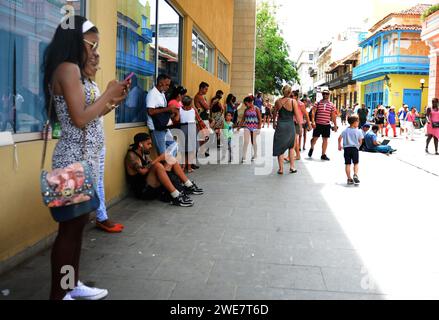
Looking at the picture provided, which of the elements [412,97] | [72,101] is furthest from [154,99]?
[412,97]

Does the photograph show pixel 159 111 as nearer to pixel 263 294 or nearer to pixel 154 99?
pixel 154 99

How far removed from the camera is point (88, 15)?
5219 mm

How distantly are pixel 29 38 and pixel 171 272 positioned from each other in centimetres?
241

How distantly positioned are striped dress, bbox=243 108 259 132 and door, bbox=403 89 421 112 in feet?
93.1

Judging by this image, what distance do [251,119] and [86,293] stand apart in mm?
8170

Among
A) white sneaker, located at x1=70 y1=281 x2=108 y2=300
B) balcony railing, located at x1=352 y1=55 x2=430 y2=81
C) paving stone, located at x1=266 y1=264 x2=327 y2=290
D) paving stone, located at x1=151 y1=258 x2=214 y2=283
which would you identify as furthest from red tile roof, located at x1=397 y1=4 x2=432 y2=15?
white sneaker, located at x1=70 y1=281 x2=108 y2=300

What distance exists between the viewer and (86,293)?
311 cm

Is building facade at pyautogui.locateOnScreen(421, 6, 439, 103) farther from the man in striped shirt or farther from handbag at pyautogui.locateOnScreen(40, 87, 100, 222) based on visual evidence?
handbag at pyautogui.locateOnScreen(40, 87, 100, 222)

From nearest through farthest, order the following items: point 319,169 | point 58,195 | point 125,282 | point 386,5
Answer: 1. point 58,195
2. point 125,282
3. point 319,169
4. point 386,5

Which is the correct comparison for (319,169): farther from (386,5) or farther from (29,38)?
(386,5)

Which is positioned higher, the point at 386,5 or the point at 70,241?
the point at 386,5

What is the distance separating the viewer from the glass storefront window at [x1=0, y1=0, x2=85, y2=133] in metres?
3.80
